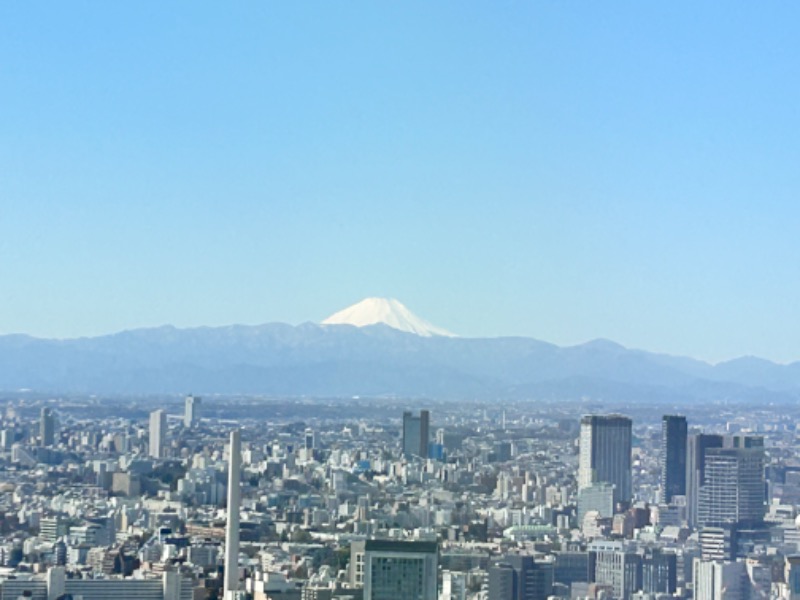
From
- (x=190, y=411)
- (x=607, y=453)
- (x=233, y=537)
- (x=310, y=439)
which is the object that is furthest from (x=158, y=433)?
(x=233, y=537)

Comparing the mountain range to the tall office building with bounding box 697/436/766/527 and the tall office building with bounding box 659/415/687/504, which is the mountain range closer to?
the tall office building with bounding box 659/415/687/504

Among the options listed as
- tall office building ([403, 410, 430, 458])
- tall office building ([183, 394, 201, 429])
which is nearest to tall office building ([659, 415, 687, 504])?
Result: tall office building ([403, 410, 430, 458])

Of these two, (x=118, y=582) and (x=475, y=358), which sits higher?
(x=475, y=358)

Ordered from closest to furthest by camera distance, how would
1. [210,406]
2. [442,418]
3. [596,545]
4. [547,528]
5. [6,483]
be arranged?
1. [596,545]
2. [547,528]
3. [6,483]
4. [442,418]
5. [210,406]

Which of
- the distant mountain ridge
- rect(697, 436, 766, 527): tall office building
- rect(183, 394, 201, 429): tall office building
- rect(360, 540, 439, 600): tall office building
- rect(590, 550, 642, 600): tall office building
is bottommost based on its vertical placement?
rect(590, 550, 642, 600): tall office building

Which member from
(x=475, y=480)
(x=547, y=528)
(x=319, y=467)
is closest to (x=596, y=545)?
(x=547, y=528)

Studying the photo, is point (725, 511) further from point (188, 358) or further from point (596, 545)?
point (188, 358)
